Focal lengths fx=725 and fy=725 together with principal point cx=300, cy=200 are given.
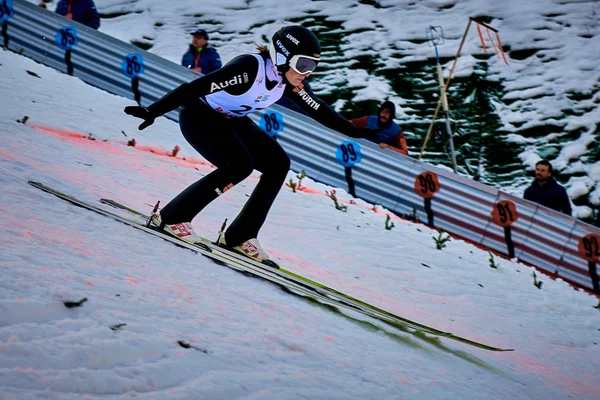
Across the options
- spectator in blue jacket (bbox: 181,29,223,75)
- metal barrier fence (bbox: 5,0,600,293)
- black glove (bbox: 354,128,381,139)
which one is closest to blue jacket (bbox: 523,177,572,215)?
metal barrier fence (bbox: 5,0,600,293)

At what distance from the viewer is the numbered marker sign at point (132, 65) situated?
10.3 meters

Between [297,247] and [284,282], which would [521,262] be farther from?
[284,282]

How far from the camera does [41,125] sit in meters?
7.49

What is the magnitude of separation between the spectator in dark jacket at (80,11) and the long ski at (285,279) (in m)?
7.10

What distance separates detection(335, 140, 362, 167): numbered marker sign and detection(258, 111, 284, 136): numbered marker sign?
2.85 feet

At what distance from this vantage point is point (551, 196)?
29.3ft

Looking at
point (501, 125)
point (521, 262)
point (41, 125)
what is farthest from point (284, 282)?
point (501, 125)

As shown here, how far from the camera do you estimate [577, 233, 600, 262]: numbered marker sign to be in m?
8.41

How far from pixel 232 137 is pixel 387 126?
5.11m

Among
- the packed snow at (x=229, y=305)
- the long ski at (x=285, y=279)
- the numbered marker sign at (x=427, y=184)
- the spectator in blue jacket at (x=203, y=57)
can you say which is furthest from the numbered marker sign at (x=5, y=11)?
the long ski at (x=285, y=279)

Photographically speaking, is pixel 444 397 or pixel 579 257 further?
pixel 579 257

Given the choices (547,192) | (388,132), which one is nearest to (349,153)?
(388,132)

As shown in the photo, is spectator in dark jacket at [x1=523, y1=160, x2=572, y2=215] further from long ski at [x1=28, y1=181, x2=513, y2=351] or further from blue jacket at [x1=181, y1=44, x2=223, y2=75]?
long ski at [x1=28, y1=181, x2=513, y2=351]

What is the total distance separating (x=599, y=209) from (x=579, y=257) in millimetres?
4435
